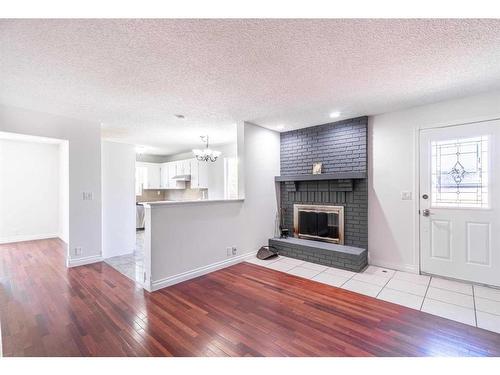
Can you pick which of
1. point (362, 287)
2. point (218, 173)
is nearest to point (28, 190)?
point (218, 173)

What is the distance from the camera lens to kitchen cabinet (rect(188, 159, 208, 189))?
21.9 feet

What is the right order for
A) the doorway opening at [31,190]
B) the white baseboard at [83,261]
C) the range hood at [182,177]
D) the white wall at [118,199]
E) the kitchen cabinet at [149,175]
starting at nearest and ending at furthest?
1. the white baseboard at [83,261]
2. the white wall at [118,199]
3. the doorway opening at [31,190]
4. the range hood at [182,177]
5. the kitchen cabinet at [149,175]

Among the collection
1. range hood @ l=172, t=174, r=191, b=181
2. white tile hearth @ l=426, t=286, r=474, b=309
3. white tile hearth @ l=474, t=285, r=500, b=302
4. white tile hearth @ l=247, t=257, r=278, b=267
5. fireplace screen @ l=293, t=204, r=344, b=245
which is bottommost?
white tile hearth @ l=247, t=257, r=278, b=267

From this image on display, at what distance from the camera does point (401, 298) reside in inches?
104

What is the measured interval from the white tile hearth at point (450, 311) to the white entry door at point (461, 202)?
0.92 meters

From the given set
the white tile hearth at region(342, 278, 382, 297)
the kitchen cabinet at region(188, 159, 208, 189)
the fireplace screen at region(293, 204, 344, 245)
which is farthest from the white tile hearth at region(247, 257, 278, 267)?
the kitchen cabinet at region(188, 159, 208, 189)

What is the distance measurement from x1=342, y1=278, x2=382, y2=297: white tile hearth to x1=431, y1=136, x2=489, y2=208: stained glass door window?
1507mm

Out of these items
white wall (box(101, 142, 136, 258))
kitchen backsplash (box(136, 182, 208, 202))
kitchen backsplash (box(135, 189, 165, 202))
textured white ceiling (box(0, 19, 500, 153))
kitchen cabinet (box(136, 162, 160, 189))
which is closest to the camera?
Result: textured white ceiling (box(0, 19, 500, 153))

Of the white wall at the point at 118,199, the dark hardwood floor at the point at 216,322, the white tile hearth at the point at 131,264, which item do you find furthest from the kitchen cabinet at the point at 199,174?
the dark hardwood floor at the point at 216,322

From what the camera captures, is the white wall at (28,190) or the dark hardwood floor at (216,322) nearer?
the dark hardwood floor at (216,322)

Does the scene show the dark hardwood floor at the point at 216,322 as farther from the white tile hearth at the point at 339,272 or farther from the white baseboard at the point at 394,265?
the white baseboard at the point at 394,265

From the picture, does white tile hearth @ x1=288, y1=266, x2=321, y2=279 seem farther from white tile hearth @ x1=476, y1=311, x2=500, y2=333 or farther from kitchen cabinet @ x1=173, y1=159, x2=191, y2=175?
kitchen cabinet @ x1=173, y1=159, x2=191, y2=175

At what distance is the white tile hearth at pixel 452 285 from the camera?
9.23 feet
